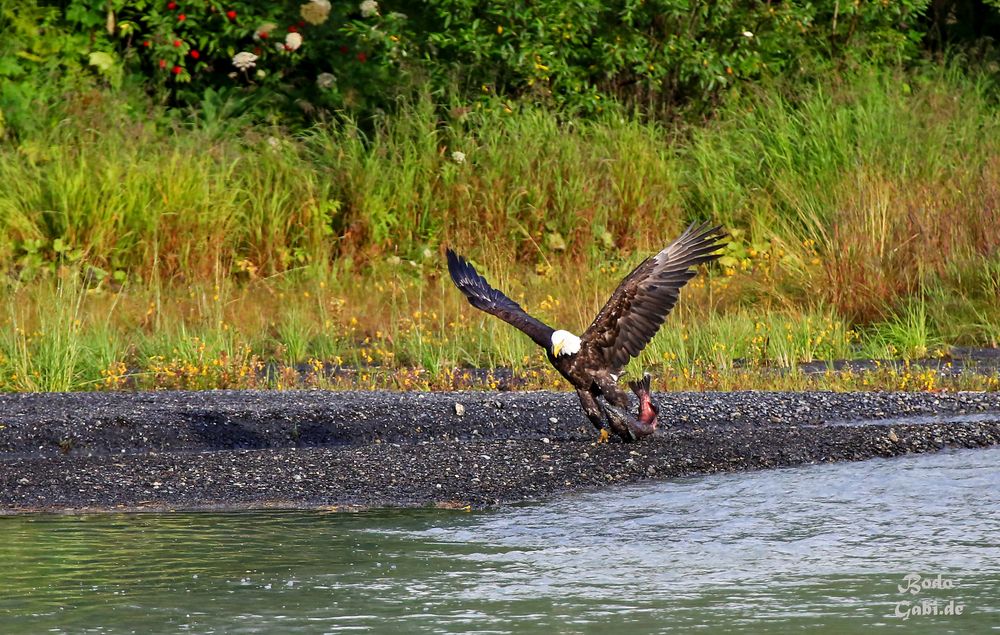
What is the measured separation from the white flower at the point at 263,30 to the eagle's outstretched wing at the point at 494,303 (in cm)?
763

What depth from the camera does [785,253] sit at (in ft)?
40.0

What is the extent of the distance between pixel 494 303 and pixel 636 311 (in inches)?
31.1

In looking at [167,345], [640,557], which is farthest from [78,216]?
[640,557]

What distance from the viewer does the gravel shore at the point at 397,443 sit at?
6703 millimetres

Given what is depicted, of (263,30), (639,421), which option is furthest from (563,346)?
(263,30)

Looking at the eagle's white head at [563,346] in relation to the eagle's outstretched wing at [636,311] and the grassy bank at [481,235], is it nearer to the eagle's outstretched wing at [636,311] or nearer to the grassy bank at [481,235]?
the eagle's outstretched wing at [636,311]

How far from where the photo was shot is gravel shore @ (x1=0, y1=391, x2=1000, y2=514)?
6.70 metres

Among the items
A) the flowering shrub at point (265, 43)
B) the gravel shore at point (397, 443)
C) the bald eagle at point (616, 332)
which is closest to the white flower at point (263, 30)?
the flowering shrub at point (265, 43)

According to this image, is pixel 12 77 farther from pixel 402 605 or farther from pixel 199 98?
pixel 402 605

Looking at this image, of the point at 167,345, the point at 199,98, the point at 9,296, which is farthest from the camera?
the point at 199,98

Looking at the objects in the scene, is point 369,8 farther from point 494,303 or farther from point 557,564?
point 557,564

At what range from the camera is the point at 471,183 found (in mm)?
13445

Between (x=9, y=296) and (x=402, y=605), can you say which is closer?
(x=402, y=605)

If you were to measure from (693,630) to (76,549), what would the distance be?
246cm
